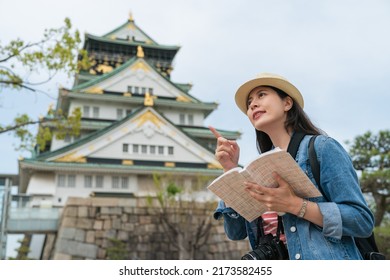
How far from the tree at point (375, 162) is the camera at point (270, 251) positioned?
8.39m

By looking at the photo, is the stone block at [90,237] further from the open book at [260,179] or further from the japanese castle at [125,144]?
the open book at [260,179]

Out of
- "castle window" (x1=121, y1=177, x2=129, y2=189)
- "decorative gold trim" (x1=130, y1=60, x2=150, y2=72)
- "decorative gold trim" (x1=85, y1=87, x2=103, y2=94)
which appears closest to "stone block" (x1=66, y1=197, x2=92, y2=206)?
"castle window" (x1=121, y1=177, x2=129, y2=189)

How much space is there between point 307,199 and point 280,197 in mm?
109

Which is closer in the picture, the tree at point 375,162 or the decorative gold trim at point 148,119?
the tree at point 375,162

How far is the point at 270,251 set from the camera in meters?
1.46

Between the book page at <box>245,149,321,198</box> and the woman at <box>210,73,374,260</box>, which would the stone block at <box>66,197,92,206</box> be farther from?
the book page at <box>245,149,321,198</box>

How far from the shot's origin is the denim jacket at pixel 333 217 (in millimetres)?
1335

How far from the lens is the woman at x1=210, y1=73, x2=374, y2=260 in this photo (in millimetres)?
1346

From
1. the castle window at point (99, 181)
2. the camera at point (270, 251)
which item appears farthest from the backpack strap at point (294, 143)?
the castle window at point (99, 181)

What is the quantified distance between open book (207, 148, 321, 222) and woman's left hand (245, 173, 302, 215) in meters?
0.02

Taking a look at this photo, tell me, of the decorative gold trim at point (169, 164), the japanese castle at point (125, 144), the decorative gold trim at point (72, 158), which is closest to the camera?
the decorative gold trim at point (72, 158)
